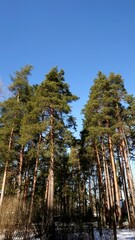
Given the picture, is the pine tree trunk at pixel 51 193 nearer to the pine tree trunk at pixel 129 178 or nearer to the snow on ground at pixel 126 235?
the snow on ground at pixel 126 235

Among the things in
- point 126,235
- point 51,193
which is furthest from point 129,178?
point 51,193

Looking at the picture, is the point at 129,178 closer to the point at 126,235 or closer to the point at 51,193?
the point at 126,235

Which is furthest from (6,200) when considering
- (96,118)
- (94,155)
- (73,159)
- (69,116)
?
(73,159)

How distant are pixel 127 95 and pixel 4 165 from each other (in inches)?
458

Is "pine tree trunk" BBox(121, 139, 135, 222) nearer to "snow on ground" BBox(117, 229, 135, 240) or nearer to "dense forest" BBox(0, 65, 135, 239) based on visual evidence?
"dense forest" BBox(0, 65, 135, 239)

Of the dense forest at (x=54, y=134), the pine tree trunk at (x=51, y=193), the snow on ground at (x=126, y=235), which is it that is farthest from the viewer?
the dense forest at (x=54, y=134)

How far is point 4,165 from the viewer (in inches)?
619

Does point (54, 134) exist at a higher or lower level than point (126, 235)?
higher

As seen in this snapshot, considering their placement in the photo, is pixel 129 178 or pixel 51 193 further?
pixel 129 178

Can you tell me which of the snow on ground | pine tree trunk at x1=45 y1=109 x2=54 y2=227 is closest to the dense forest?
pine tree trunk at x1=45 y1=109 x2=54 y2=227

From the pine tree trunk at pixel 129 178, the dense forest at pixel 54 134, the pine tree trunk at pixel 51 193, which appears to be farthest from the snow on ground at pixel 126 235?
the pine tree trunk at pixel 51 193

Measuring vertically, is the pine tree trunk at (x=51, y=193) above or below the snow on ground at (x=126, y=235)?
above

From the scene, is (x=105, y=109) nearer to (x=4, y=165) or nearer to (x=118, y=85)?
(x=118, y=85)

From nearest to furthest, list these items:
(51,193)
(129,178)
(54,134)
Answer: (51,193) < (54,134) < (129,178)
